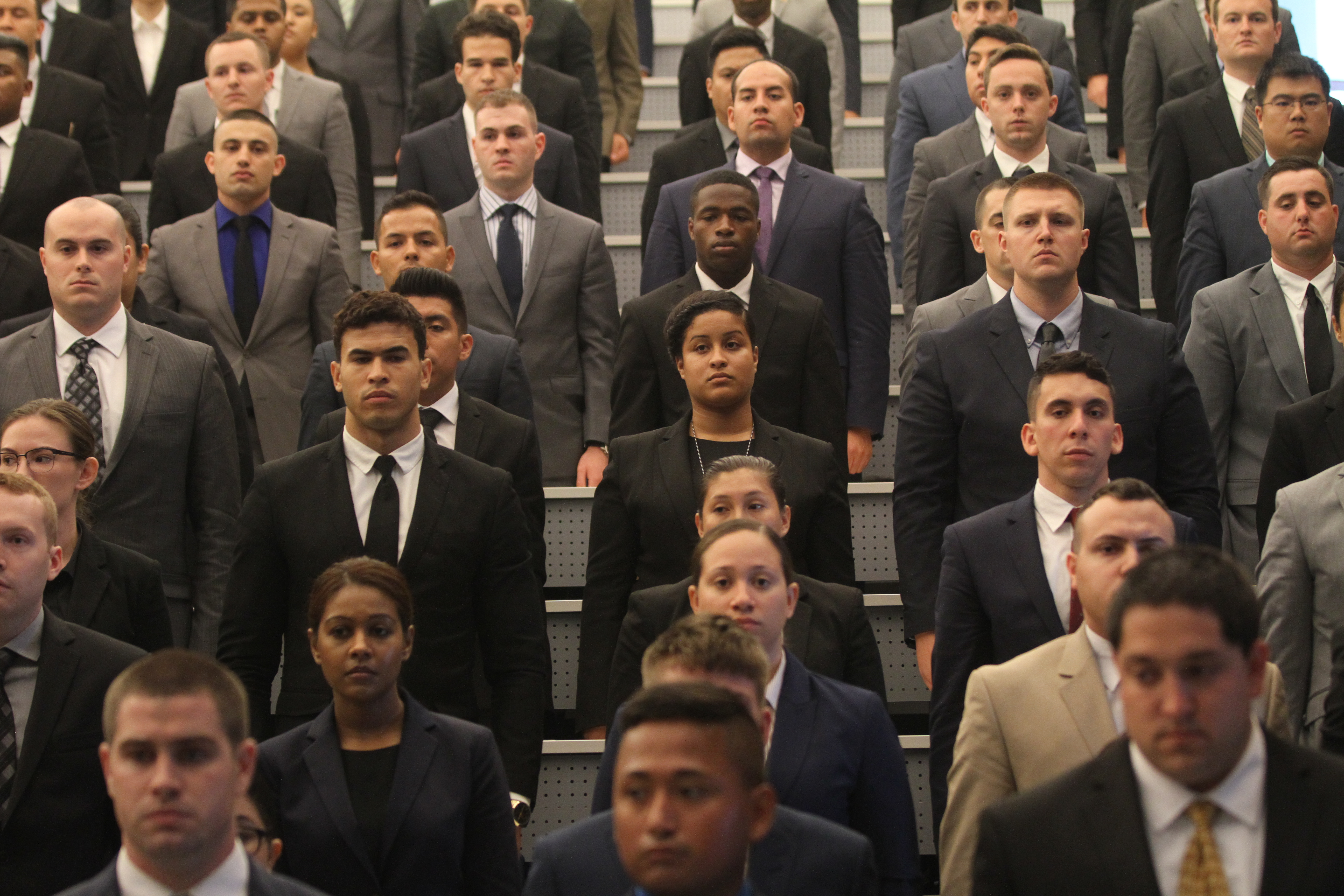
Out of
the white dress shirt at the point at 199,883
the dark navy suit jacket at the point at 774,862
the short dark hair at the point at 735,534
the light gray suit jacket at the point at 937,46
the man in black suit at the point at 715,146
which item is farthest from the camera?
the light gray suit jacket at the point at 937,46

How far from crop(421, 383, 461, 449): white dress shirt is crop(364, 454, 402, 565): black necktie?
1.95ft

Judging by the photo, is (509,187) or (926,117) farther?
(926,117)

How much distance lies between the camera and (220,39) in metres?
7.61

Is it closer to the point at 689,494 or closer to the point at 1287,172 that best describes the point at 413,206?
the point at 689,494

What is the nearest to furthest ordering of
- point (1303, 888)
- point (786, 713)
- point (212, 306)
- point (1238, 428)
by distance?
point (1303, 888)
point (786, 713)
point (1238, 428)
point (212, 306)

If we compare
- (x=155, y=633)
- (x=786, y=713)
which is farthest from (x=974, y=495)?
(x=155, y=633)

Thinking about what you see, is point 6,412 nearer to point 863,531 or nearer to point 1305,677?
point 863,531

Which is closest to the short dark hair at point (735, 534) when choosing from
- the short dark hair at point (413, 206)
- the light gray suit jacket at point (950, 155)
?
the short dark hair at point (413, 206)

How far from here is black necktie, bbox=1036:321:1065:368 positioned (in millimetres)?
5066

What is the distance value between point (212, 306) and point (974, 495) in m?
2.91

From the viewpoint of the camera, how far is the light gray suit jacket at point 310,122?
7719 millimetres

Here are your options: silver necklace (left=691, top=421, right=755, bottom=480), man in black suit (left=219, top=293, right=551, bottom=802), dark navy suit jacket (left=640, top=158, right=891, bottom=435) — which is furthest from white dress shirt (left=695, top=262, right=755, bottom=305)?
man in black suit (left=219, top=293, right=551, bottom=802)

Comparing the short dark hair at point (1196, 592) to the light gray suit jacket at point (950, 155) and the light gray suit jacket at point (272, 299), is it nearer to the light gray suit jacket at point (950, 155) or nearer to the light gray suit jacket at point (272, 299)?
the light gray suit jacket at point (272, 299)

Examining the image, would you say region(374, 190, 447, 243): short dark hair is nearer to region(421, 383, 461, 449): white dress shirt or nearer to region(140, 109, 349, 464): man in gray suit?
region(140, 109, 349, 464): man in gray suit
